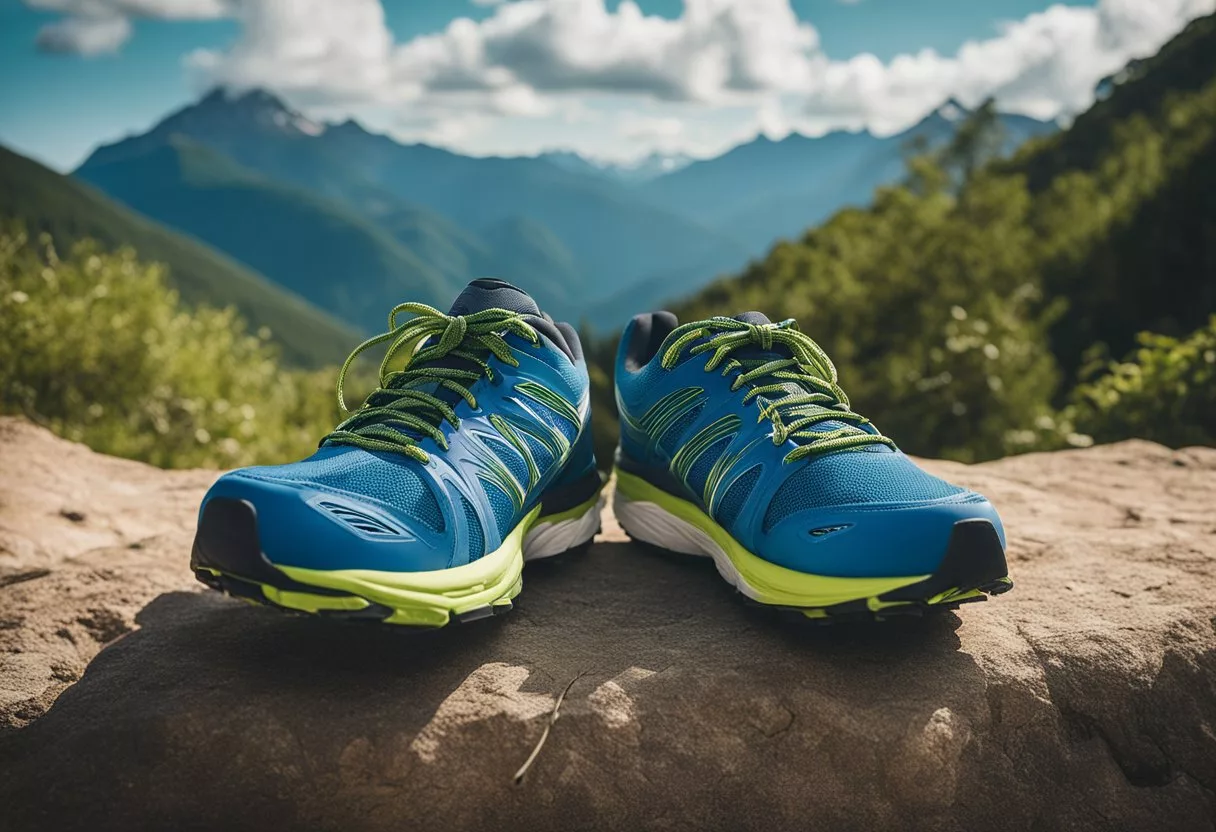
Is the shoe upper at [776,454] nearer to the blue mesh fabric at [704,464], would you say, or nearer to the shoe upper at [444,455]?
the blue mesh fabric at [704,464]

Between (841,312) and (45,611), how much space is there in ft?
67.6

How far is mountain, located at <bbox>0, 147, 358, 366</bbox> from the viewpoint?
128 meters

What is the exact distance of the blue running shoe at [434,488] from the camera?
160cm

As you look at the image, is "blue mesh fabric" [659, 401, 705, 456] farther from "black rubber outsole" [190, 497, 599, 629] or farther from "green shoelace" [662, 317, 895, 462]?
"black rubber outsole" [190, 497, 599, 629]

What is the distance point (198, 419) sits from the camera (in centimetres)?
743

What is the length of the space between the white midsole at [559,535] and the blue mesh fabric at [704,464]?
0.39m

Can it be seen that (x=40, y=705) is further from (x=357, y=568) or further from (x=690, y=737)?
(x=690, y=737)

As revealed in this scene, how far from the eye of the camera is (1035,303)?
20391 millimetres

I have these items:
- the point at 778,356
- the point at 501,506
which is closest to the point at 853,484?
the point at 778,356

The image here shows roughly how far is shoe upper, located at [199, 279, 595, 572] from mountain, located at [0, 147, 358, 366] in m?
130

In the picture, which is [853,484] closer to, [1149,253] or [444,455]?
[444,455]

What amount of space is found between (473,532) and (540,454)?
40cm

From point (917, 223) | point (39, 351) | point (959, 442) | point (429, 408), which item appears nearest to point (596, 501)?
point (429, 408)

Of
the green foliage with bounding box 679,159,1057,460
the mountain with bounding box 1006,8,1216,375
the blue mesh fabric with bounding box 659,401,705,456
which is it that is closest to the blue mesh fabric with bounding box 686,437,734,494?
the blue mesh fabric with bounding box 659,401,705,456
